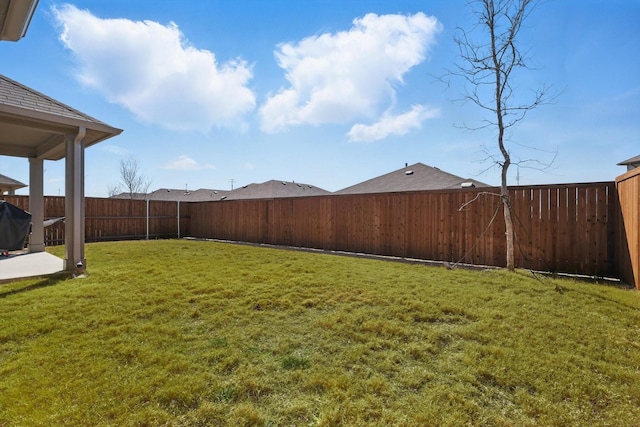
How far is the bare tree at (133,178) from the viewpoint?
81.8 ft

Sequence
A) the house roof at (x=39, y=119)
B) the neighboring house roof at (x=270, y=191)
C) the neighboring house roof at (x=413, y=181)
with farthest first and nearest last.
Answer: the neighboring house roof at (x=270, y=191)
the neighboring house roof at (x=413, y=181)
the house roof at (x=39, y=119)

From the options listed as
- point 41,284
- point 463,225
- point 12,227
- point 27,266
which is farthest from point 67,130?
point 463,225

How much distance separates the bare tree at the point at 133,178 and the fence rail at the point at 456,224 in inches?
579

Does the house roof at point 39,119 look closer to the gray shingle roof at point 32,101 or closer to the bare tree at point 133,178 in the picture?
the gray shingle roof at point 32,101

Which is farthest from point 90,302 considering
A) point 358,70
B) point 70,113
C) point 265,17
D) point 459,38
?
point 459,38

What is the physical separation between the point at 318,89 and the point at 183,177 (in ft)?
95.8

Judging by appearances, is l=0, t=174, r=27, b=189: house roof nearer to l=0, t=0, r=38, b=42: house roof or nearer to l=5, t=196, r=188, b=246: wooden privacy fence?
l=5, t=196, r=188, b=246: wooden privacy fence

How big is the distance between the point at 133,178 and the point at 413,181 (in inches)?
952

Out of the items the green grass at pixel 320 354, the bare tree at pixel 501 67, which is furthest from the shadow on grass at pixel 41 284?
the bare tree at pixel 501 67

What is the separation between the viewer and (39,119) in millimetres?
5156

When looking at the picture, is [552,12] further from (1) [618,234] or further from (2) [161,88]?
(2) [161,88]

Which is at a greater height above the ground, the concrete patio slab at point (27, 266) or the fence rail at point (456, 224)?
the fence rail at point (456, 224)

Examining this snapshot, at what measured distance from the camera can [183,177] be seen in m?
33.6

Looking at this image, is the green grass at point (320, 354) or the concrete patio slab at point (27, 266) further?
the concrete patio slab at point (27, 266)
